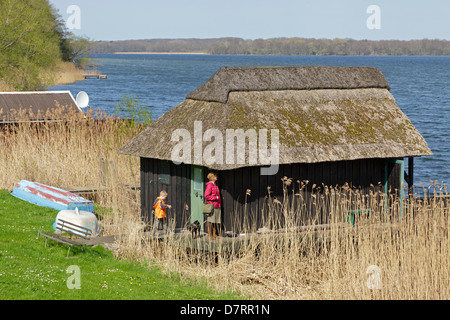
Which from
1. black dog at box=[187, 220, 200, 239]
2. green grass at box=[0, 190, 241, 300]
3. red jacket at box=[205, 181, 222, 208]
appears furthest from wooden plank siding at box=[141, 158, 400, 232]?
green grass at box=[0, 190, 241, 300]

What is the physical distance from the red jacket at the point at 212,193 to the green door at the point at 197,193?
24.6 inches

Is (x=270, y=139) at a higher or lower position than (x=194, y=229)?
higher

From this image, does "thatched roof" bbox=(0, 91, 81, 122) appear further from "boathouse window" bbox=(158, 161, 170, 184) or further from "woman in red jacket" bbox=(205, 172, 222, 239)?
"woman in red jacket" bbox=(205, 172, 222, 239)

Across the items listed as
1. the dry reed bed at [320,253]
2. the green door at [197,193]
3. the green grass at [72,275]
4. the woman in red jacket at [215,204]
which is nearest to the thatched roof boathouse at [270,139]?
the green door at [197,193]

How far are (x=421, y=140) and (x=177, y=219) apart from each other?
540 cm

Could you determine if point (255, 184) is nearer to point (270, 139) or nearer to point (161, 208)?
point (270, 139)

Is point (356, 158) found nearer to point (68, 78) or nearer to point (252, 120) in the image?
point (252, 120)

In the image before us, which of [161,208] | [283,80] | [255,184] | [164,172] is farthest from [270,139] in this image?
[161,208]

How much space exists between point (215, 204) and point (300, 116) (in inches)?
112

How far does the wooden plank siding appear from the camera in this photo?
1371 cm

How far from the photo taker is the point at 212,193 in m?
13.3

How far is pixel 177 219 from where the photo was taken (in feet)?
48.2
